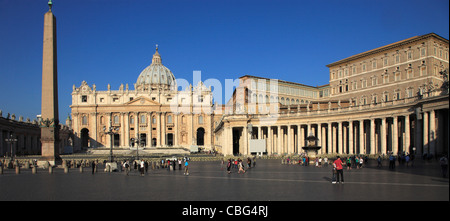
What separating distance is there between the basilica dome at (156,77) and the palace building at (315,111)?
29362 millimetres

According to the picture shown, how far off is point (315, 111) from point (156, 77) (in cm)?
9036

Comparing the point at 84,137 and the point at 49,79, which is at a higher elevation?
the point at 49,79

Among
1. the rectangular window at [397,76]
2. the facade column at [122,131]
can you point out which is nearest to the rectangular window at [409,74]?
the rectangular window at [397,76]

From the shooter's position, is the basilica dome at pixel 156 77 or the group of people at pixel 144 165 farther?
the basilica dome at pixel 156 77

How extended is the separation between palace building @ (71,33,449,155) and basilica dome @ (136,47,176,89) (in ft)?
96.3

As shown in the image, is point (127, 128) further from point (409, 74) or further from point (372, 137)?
point (409, 74)

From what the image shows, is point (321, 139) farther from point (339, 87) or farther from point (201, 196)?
point (201, 196)

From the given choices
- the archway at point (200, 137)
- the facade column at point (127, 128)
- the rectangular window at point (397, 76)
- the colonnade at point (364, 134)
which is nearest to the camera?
the colonnade at point (364, 134)

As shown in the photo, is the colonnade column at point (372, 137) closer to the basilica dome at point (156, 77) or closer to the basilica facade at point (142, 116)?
the basilica facade at point (142, 116)

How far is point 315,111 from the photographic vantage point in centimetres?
5697

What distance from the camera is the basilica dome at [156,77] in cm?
13750

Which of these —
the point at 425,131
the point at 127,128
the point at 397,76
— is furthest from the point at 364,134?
the point at 127,128

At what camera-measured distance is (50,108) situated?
2902 cm
